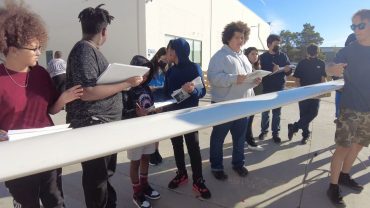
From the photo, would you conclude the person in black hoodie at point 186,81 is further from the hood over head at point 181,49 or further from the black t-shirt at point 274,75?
the black t-shirt at point 274,75

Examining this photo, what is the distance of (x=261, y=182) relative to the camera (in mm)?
3715

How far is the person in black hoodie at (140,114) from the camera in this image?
2.94m

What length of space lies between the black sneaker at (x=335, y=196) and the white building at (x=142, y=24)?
37.1 ft

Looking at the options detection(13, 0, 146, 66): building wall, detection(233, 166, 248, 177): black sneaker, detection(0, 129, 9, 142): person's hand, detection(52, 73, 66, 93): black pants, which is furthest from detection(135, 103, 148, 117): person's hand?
detection(13, 0, 146, 66): building wall

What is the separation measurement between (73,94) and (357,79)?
2741mm

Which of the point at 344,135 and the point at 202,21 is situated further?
the point at 202,21

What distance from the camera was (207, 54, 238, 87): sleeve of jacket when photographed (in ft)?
11.6

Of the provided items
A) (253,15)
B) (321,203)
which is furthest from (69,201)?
(253,15)

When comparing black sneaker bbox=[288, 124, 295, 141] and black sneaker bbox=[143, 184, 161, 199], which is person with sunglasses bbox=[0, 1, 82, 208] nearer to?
black sneaker bbox=[143, 184, 161, 199]

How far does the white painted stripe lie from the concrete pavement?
168 cm

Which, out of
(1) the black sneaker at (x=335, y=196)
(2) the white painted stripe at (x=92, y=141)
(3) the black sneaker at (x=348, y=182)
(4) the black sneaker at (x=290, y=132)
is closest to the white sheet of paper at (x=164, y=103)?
(2) the white painted stripe at (x=92, y=141)

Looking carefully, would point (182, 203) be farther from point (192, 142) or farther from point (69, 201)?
point (69, 201)

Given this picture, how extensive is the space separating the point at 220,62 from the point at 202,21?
15808 mm

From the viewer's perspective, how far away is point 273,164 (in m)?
4.33
